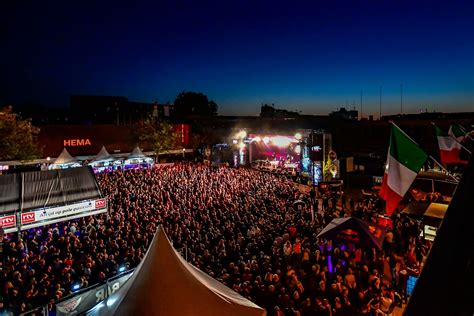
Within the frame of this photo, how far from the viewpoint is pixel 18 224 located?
29.4 feet

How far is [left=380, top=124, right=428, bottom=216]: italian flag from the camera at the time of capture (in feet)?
22.0

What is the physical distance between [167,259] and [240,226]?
22.6 feet

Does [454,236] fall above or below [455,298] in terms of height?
above

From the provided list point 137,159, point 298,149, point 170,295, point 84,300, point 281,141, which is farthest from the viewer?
point 281,141

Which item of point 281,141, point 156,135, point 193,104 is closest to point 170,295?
point 281,141

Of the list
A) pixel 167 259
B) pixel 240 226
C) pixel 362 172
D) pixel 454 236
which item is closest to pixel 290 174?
pixel 362 172

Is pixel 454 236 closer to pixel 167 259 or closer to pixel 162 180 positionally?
pixel 167 259

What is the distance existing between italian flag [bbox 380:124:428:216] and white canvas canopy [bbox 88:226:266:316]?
157 inches

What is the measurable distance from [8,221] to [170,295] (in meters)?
6.67

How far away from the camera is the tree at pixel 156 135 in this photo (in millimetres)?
34344

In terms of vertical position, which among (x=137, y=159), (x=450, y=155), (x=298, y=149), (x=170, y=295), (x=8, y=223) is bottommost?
(x=8, y=223)

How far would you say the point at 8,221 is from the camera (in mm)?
8789

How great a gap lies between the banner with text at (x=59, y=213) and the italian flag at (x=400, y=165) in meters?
8.31

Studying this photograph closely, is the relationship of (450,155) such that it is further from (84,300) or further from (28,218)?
(28,218)
